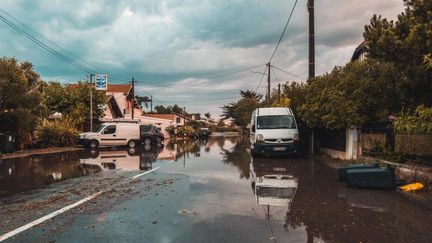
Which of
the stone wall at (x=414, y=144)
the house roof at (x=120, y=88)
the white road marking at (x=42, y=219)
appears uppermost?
the house roof at (x=120, y=88)

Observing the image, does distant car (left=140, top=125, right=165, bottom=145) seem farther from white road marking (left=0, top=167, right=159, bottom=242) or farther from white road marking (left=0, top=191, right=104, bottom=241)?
white road marking (left=0, top=191, right=104, bottom=241)

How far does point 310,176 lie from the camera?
12.4m

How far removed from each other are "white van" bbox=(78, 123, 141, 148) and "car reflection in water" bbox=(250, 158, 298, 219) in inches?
661

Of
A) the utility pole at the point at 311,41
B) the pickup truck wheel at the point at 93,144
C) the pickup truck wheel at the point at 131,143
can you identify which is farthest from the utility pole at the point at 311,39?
the pickup truck wheel at the point at 93,144

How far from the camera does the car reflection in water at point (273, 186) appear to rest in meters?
8.10

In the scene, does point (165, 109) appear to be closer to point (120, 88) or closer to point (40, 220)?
point (120, 88)

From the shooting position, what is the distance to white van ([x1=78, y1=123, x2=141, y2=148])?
28062 millimetres

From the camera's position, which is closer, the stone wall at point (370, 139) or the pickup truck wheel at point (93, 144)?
the stone wall at point (370, 139)

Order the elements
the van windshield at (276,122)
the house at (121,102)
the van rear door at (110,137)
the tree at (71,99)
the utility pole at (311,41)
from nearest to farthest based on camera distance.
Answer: the van windshield at (276,122) → the utility pole at (311,41) → the van rear door at (110,137) → the tree at (71,99) → the house at (121,102)

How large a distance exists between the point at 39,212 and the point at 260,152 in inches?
513

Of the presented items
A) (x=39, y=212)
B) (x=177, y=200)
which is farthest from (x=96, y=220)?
(x=177, y=200)

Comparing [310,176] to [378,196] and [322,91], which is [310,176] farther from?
[322,91]

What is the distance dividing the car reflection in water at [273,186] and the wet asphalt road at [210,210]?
0.02 m

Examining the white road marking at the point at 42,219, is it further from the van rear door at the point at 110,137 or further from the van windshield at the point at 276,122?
the van rear door at the point at 110,137
